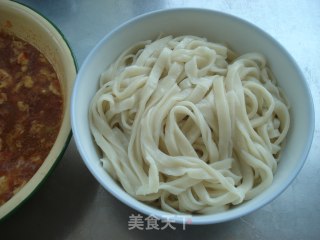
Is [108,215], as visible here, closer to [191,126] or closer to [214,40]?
[191,126]

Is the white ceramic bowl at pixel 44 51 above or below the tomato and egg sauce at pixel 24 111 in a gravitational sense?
above

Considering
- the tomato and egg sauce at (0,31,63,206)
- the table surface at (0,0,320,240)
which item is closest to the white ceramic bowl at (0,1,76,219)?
the tomato and egg sauce at (0,31,63,206)

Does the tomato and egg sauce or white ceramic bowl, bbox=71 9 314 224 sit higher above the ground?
white ceramic bowl, bbox=71 9 314 224

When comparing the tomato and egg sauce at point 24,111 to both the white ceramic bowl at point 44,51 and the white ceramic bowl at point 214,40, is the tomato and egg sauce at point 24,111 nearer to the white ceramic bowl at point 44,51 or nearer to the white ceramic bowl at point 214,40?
the white ceramic bowl at point 44,51

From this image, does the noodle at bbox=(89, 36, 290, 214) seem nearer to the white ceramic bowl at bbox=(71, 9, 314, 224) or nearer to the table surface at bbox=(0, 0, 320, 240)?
the white ceramic bowl at bbox=(71, 9, 314, 224)

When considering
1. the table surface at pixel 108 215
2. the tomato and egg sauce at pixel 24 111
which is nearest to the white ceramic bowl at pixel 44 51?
the tomato and egg sauce at pixel 24 111

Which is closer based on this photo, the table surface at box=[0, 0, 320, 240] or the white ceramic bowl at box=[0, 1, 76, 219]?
the white ceramic bowl at box=[0, 1, 76, 219]
